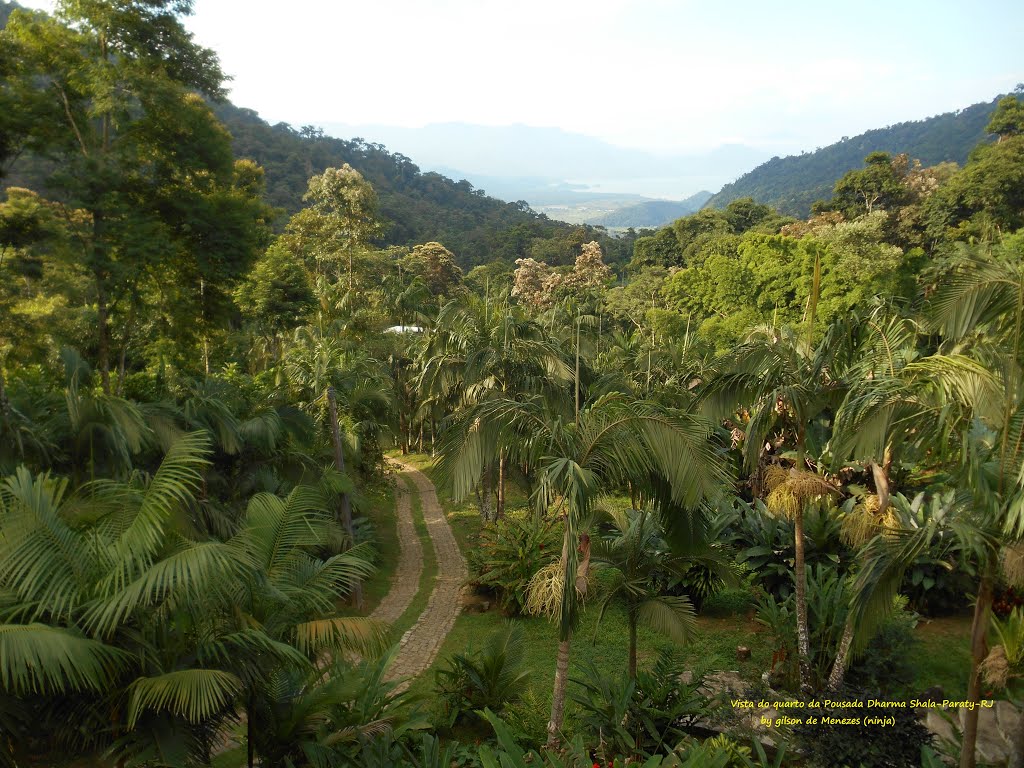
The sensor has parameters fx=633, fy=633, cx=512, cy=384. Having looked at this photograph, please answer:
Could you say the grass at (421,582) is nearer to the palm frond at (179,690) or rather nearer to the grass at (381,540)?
the grass at (381,540)

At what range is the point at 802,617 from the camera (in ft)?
23.5

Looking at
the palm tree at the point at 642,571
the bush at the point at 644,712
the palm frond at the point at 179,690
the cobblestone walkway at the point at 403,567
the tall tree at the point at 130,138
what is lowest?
the cobblestone walkway at the point at 403,567

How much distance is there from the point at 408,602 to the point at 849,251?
21.3 m

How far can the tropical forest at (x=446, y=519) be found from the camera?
4297mm

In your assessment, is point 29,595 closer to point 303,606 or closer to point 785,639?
point 303,606

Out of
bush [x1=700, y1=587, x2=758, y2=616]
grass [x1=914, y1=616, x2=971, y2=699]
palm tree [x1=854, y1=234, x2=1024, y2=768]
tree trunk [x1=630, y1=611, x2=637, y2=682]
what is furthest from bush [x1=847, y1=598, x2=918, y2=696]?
bush [x1=700, y1=587, x2=758, y2=616]

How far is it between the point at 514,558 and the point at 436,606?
1.89m

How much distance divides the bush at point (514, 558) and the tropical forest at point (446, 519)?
7cm

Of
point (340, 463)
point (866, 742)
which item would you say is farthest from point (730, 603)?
point (340, 463)

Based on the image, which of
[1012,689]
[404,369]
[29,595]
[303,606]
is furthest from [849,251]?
[29,595]

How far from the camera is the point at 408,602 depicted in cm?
1226

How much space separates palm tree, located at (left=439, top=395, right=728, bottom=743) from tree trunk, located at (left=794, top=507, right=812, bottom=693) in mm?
1584

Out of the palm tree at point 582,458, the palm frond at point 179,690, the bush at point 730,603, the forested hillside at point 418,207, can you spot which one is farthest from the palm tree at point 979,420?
the forested hillside at point 418,207

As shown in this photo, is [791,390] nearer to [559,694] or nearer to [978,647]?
[978,647]
